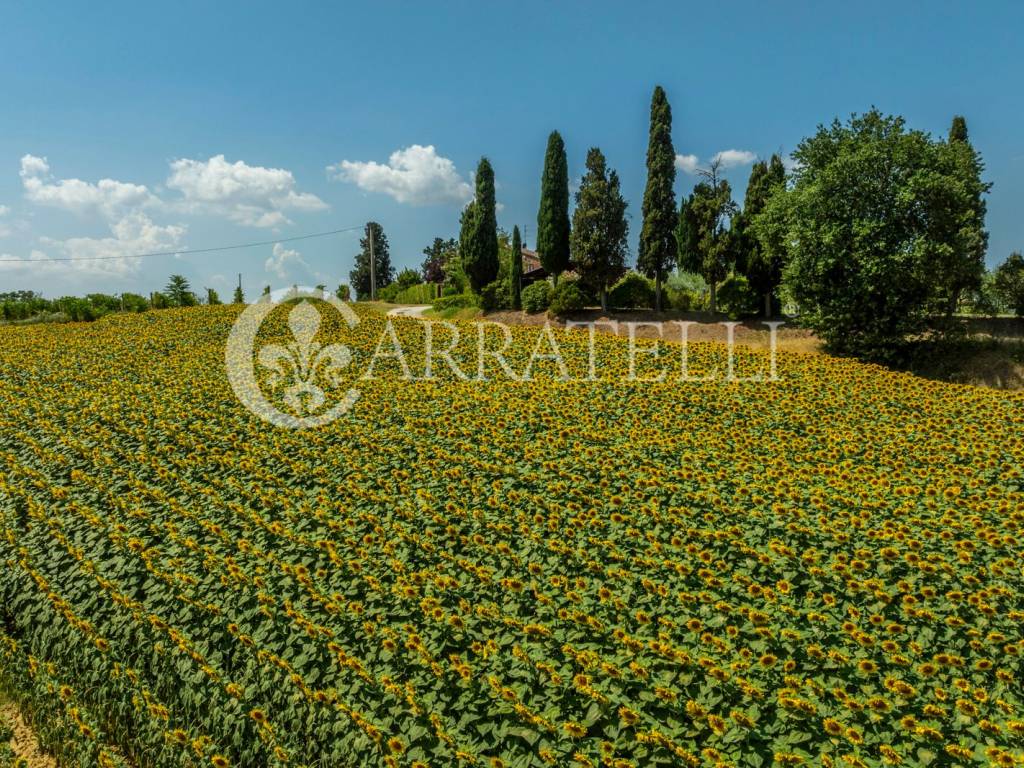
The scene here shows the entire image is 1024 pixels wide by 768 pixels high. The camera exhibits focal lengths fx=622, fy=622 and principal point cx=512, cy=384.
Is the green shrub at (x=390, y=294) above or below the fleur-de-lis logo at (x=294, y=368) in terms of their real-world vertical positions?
above

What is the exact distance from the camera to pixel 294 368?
13867 millimetres

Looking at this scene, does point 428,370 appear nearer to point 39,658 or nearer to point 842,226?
point 39,658

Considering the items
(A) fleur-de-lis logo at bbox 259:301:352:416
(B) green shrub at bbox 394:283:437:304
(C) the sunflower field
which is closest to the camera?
(C) the sunflower field

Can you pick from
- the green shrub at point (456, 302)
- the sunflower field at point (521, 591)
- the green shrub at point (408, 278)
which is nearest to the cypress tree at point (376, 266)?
the green shrub at point (408, 278)

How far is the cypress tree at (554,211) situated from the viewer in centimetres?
2664

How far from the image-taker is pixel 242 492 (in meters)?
7.29

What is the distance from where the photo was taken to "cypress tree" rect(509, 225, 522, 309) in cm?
2634

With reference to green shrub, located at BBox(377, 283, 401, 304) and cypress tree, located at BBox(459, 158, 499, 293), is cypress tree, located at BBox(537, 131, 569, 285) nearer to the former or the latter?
cypress tree, located at BBox(459, 158, 499, 293)

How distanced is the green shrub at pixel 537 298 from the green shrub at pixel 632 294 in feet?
12.8

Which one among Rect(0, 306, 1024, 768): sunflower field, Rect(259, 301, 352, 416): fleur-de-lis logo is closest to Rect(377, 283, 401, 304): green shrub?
Rect(259, 301, 352, 416): fleur-de-lis logo

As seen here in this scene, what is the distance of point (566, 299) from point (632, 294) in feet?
17.4

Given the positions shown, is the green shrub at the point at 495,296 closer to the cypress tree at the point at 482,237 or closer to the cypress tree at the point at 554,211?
the cypress tree at the point at 482,237

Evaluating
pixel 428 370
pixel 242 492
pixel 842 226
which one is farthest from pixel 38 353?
pixel 842 226

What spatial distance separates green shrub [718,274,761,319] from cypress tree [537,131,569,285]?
6.92 m
